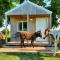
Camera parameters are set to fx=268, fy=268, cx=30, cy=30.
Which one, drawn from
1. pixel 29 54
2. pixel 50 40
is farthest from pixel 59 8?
pixel 29 54

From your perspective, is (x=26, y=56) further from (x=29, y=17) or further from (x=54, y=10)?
(x=54, y=10)

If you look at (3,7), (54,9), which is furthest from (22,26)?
(3,7)

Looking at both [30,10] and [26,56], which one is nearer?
[26,56]

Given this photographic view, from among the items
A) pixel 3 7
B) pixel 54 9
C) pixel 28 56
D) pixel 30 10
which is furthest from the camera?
pixel 3 7

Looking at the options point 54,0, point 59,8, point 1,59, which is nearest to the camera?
point 1,59

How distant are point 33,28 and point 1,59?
11626 millimetres

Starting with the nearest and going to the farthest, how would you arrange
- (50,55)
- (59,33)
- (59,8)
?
(50,55)
(59,33)
(59,8)

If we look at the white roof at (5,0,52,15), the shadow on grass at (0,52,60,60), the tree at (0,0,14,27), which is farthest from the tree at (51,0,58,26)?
the shadow on grass at (0,52,60,60)

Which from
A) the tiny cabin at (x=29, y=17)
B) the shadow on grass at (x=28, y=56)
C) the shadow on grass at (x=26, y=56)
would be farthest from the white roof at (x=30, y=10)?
the shadow on grass at (x=28, y=56)

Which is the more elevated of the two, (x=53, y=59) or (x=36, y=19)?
(x=36, y=19)

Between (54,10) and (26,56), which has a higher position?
(54,10)

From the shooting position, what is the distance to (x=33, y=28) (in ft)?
85.0

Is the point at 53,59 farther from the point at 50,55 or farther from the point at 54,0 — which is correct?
the point at 54,0

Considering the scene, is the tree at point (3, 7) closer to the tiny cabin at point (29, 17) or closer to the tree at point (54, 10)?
the tree at point (54, 10)
